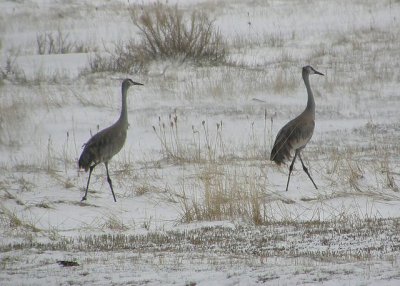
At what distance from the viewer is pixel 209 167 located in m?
11.1

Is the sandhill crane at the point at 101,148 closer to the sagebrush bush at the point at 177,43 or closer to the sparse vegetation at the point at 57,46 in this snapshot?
the sagebrush bush at the point at 177,43

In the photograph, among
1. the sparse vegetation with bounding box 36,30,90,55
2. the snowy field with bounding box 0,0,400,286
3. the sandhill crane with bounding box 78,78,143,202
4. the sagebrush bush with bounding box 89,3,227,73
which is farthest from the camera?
the sparse vegetation with bounding box 36,30,90,55

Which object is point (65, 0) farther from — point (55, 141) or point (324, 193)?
point (324, 193)

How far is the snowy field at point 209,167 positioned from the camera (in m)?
6.55

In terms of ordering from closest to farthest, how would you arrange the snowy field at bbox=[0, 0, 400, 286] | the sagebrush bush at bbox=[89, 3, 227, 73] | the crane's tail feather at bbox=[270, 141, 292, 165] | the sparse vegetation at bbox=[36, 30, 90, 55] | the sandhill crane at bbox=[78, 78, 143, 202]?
1. the snowy field at bbox=[0, 0, 400, 286]
2. the sandhill crane at bbox=[78, 78, 143, 202]
3. the crane's tail feather at bbox=[270, 141, 292, 165]
4. the sagebrush bush at bbox=[89, 3, 227, 73]
5. the sparse vegetation at bbox=[36, 30, 90, 55]

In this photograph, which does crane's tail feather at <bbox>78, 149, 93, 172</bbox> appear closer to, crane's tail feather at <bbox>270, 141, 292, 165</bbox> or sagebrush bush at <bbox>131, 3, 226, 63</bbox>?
crane's tail feather at <bbox>270, 141, 292, 165</bbox>

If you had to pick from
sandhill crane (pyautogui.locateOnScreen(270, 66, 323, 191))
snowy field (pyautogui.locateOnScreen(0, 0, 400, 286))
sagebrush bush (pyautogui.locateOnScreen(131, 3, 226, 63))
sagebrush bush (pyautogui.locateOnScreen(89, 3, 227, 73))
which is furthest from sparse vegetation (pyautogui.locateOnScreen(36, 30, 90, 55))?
sandhill crane (pyautogui.locateOnScreen(270, 66, 323, 191))

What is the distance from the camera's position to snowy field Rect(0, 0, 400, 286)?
6.55 m

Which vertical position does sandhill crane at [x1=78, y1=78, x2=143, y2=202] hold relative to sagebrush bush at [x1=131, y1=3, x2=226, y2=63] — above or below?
below

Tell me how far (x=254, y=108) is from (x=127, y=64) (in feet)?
13.7

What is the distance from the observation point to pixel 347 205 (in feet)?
32.2

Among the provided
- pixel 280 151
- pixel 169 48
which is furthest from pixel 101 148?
pixel 169 48

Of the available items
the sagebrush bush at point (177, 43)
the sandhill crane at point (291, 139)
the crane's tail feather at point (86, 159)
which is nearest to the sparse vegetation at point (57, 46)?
the sagebrush bush at point (177, 43)

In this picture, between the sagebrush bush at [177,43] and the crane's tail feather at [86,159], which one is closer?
the crane's tail feather at [86,159]
